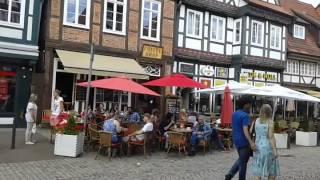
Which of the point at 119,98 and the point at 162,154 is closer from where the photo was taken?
the point at 162,154

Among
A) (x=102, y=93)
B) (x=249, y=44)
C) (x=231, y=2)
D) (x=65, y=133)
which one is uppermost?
(x=231, y=2)

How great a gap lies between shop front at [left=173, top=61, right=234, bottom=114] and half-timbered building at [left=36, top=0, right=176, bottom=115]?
209cm

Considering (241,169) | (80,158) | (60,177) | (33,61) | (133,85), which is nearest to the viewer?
(241,169)

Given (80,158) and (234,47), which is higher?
(234,47)

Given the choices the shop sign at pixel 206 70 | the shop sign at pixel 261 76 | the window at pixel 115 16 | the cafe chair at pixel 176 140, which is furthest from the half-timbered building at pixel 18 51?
the shop sign at pixel 261 76

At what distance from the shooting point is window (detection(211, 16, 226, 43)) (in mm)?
25375

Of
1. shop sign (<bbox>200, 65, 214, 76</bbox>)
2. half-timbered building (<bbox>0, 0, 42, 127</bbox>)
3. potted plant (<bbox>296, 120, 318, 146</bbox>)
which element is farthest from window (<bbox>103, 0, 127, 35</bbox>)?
potted plant (<bbox>296, 120, 318, 146</bbox>)

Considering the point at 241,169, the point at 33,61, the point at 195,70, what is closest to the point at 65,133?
the point at 241,169

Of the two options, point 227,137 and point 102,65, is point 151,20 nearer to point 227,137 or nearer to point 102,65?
point 102,65

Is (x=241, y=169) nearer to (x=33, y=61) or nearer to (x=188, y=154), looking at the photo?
(x=188, y=154)

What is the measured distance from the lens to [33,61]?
17.9 metres

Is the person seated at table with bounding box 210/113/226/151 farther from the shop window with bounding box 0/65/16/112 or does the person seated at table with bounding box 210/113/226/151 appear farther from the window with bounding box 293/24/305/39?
the window with bounding box 293/24/305/39

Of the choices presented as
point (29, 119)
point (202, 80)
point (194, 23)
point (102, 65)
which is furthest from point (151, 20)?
point (29, 119)

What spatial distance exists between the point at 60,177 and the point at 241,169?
364cm
